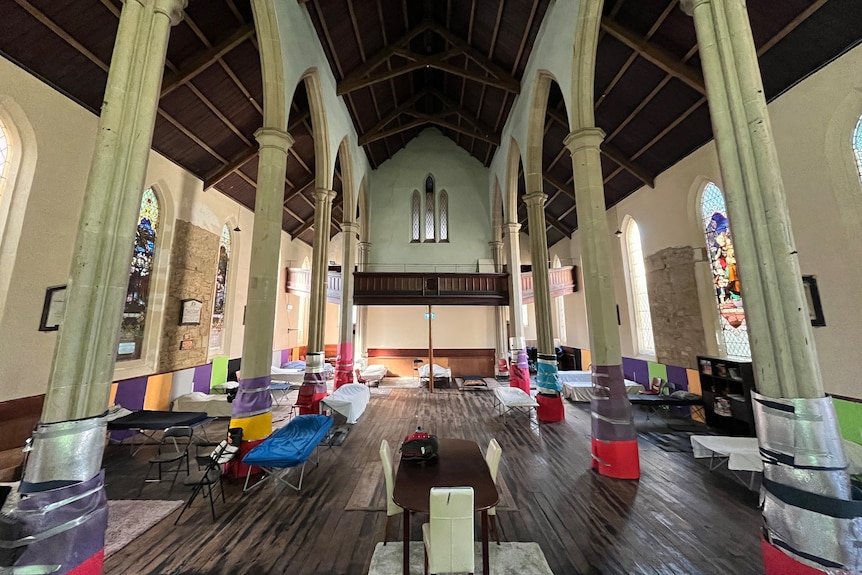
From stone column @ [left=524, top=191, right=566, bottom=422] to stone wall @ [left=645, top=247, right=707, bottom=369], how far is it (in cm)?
300

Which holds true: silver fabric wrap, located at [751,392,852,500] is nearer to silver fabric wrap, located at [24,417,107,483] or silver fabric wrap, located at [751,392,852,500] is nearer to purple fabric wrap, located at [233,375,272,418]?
silver fabric wrap, located at [24,417,107,483]

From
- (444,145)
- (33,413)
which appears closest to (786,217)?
(33,413)

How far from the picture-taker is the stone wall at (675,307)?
6.84 metres

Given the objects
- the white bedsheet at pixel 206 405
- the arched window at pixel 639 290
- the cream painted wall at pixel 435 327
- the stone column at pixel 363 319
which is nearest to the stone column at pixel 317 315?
the white bedsheet at pixel 206 405

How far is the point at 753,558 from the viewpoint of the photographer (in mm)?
2443

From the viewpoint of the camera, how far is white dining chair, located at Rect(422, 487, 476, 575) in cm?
186

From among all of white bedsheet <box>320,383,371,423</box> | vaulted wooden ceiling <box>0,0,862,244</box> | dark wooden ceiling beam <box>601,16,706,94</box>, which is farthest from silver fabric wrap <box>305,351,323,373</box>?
dark wooden ceiling beam <box>601,16,706,94</box>

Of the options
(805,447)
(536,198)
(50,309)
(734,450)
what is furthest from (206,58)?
(734,450)

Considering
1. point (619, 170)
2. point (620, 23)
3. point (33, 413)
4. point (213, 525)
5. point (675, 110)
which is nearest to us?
point (213, 525)

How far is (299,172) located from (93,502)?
375 inches

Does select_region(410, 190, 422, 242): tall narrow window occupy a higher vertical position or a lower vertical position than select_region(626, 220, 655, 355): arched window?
higher

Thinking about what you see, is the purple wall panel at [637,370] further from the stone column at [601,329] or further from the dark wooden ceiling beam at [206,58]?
the dark wooden ceiling beam at [206,58]

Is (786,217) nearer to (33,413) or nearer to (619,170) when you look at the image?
(619,170)

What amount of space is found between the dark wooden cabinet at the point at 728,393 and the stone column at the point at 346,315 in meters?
8.03
